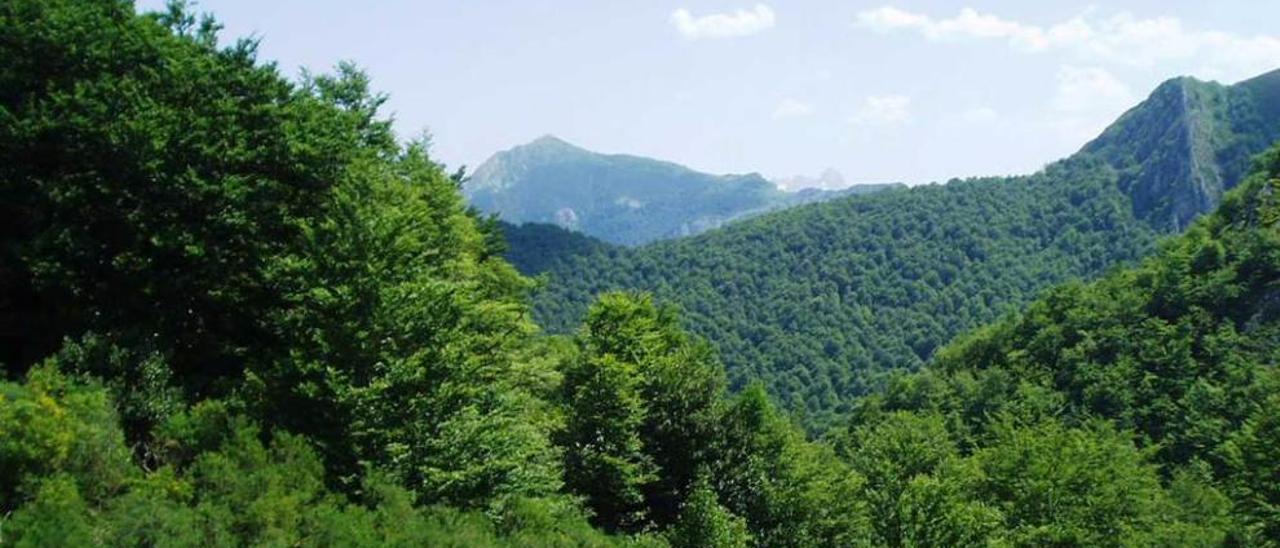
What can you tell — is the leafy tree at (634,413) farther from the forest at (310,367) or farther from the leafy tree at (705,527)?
the leafy tree at (705,527)

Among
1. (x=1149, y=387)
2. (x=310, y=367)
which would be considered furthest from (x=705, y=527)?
(x=1149, y=387)

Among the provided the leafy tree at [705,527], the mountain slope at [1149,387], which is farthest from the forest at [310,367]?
the mountain slope at [1149,387]

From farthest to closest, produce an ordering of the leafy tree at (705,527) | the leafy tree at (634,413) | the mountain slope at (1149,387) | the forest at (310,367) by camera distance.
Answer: the mountain slope at (1149,387) < the leafy tree at (634,413) < the leafy tree at (705,527) < the forest at (310,367)

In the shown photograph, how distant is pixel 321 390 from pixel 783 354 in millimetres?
166498

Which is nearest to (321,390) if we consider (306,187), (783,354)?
(306,187)

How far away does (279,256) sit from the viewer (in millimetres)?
22453

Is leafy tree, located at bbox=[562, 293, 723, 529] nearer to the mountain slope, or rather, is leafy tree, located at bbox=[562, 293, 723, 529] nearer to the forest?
the forest

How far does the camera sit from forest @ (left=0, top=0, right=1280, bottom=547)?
1714cm

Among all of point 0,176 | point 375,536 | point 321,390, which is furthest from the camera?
point 0,176

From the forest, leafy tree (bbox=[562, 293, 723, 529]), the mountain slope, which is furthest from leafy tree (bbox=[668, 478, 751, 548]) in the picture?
the mountain slope

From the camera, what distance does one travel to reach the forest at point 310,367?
675 inches

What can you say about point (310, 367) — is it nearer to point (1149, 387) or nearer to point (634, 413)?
point (634, 413)

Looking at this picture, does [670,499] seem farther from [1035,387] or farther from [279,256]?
[1035,387]

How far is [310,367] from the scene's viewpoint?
64.5ft
